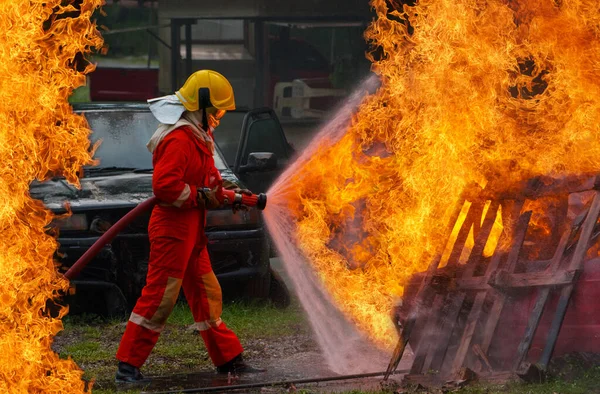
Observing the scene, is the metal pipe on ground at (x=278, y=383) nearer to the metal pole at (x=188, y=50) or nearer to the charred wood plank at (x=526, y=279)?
the charred wood plank at (x=526, y=279)

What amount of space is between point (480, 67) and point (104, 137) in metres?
4.11

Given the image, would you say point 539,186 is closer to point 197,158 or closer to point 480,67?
point 480,67

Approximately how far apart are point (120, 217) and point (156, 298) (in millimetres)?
1989

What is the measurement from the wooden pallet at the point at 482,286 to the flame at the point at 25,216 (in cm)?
228

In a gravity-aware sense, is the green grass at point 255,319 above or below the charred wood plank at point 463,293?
below

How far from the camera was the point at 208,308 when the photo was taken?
289 inches

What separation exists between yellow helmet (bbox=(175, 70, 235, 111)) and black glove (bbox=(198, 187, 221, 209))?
58cm

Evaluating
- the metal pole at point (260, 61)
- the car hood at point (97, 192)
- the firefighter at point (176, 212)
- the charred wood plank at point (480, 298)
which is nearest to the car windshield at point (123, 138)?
the car hood at point (97, 192)

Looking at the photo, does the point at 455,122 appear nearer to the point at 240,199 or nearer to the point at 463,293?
the point at 463,293

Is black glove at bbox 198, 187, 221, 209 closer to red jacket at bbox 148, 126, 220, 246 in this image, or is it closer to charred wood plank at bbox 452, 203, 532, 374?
red jacket at bbox 148, 126, 220, 246

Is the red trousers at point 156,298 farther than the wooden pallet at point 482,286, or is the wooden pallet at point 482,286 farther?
the red trousers at point 156,298

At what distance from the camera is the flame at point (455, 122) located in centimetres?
707

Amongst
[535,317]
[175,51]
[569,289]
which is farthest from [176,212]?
[175,51]

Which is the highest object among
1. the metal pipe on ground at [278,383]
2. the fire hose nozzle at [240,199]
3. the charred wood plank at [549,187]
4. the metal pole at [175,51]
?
the charred wood plank at [549,187]
